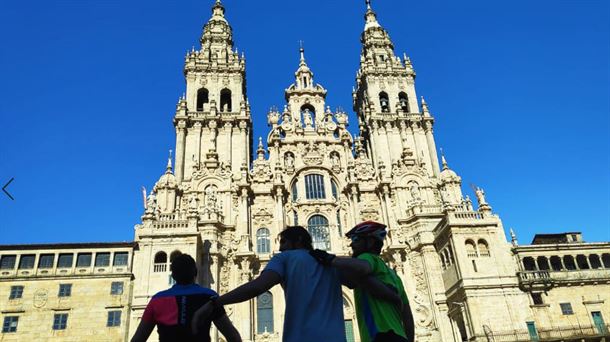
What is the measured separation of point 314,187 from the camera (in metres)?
43.9

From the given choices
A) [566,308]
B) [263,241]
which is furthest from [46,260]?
[566,308]

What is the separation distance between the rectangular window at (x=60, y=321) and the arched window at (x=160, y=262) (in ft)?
21.0

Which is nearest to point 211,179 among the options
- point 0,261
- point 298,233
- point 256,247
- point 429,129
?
point 256,247

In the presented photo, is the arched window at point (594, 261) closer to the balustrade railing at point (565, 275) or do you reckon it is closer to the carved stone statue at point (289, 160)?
the balustrade railing at point (565, 275)

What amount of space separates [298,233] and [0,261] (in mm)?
34991

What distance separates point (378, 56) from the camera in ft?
180

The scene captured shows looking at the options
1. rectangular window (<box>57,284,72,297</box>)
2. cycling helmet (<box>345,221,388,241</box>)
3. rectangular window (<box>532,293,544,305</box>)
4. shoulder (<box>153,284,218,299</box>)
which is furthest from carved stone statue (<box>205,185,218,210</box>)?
cycling helmet (<box>345,221,388,241</box>)

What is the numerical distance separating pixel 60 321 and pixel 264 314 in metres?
14.1

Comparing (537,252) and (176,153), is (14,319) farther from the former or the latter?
(537,252)

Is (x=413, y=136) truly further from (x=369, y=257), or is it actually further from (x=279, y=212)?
(x=369, y=257)

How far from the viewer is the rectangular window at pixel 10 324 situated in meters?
31.2

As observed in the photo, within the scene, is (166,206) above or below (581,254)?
above

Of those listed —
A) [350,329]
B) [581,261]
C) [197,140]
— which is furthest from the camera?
[197,140]

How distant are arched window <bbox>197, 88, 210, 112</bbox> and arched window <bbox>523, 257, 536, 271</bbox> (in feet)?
105
